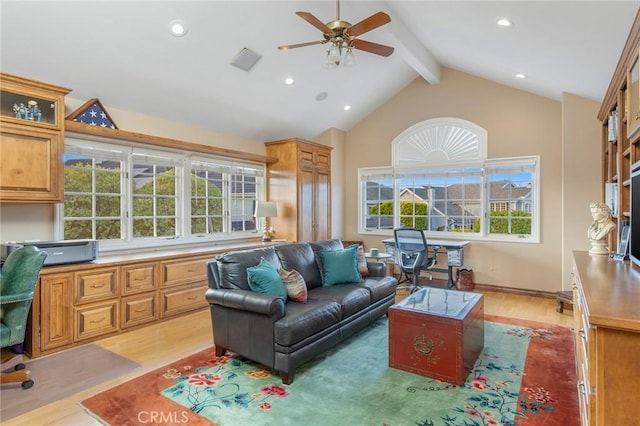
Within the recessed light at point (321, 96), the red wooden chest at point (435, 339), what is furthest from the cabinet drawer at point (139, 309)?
the recessed light at point (321, 96)

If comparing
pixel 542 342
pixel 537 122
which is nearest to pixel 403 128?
pixel 537 122

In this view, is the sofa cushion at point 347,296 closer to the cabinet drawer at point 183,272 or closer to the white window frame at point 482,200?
the cabinet drawer at point 183,272

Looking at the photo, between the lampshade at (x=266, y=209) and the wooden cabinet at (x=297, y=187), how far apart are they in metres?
0.38

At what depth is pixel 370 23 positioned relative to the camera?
9.77ft

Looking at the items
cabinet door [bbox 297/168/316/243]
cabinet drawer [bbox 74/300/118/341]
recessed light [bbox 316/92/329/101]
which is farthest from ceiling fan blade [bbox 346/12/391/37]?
cabinet drawer [bbox 74/300/118/341]

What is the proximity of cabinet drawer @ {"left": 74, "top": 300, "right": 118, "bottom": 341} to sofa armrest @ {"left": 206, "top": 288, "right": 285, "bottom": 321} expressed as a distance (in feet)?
4.42

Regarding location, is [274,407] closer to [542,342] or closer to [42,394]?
[42,394]

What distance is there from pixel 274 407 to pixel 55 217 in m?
3.03

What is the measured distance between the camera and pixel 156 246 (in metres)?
4.69

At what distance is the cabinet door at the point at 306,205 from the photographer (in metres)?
6.00

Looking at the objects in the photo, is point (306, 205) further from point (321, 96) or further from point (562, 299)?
point (562, 299)

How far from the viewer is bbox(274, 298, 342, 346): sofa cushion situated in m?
2.66

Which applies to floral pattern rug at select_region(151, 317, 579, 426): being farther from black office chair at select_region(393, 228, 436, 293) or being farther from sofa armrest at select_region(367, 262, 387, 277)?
black office chair at select_region(393, 228, 436, 293)

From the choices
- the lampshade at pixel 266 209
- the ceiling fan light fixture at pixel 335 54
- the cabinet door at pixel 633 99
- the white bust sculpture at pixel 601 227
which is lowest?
the white bust sculpture at pixel 601 227
